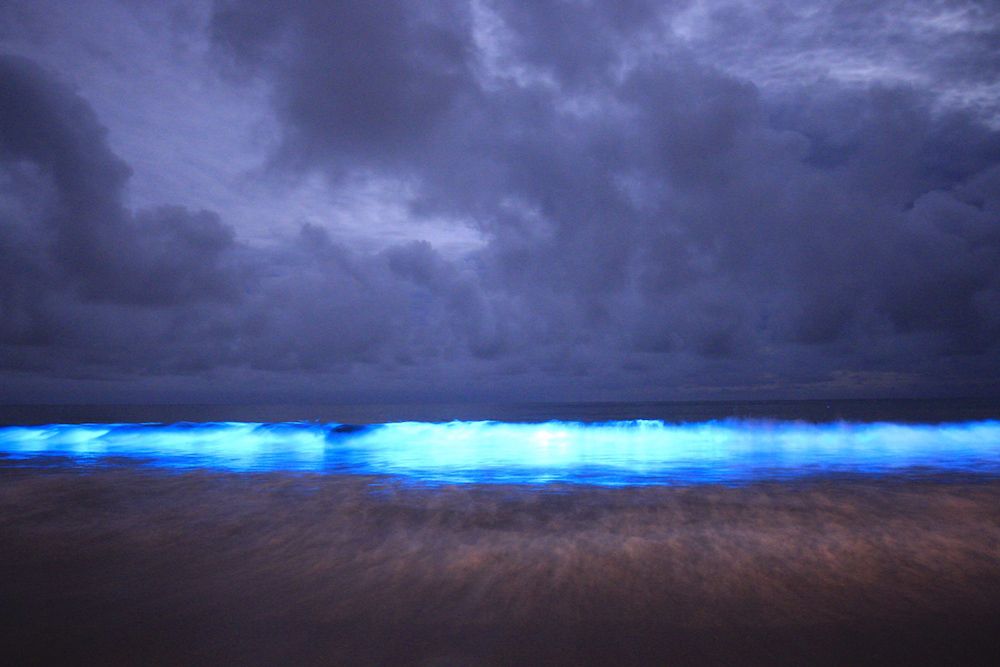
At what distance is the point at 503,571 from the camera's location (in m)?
4.59

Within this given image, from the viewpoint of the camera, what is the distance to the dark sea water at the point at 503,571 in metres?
3.25

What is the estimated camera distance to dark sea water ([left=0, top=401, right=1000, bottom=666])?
3.25m

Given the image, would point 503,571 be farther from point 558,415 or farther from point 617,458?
point 558,415

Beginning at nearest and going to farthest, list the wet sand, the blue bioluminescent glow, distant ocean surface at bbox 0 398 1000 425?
the wet sand < the blue bioluminescent glow < distant ocean surface at bbox 0 398 1000 425

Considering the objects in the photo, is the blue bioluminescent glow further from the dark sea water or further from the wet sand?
the wet sand

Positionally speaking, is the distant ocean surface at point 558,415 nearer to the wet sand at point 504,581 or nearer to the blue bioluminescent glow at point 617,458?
the blue bioluminescent glow at point 617,458

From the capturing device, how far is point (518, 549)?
5238 mm

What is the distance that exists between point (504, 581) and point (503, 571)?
0.79 feet

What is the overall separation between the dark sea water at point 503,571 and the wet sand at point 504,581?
0.8 inches

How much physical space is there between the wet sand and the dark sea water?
22 mm

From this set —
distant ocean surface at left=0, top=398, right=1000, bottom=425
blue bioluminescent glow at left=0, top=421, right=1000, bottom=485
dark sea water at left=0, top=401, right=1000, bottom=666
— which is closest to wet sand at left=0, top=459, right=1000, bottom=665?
dark sea water at left=0, top=401, right=1000, bottom=666

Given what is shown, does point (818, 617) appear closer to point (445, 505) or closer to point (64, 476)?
point (445, 505)

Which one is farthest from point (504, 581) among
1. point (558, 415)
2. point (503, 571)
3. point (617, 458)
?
point (558, 415)

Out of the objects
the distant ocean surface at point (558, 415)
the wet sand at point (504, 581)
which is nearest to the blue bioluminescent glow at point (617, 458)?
the wet sand at point (504, 581)
